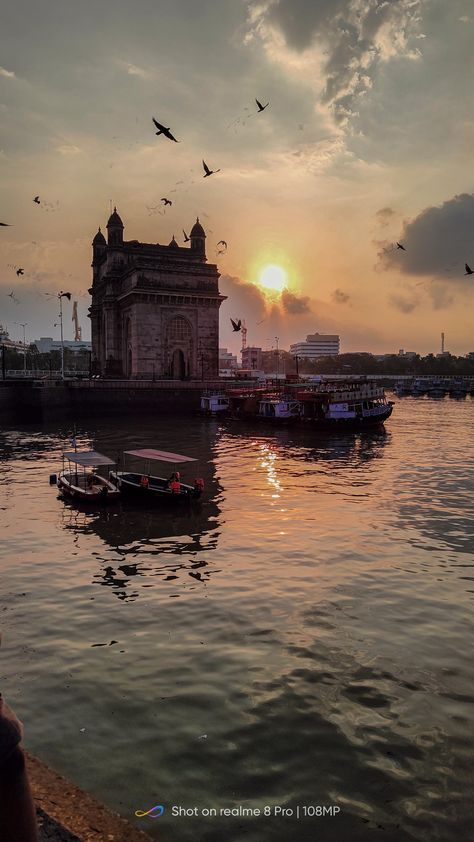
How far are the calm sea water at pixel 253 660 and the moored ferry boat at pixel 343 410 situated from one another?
117ft

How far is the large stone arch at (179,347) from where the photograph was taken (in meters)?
89.9

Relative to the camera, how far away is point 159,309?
3460 inches

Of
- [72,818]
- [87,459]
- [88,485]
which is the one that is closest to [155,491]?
[88,485]

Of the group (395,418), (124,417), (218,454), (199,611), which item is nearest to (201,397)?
(124,417)

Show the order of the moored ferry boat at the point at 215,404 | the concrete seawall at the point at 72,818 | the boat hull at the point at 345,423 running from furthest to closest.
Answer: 1. the moored ferry boat at the point at 215,404
2. the boat hull at the point at 345,423
3. the concrete seawall at the point at 72,818

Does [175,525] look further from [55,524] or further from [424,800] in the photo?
[424,800]

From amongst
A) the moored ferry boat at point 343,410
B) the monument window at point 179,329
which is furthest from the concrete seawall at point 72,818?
the monument window at point 179,329

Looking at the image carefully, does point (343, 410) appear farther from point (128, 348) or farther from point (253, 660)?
point (253, 660)

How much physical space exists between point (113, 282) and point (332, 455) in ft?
217

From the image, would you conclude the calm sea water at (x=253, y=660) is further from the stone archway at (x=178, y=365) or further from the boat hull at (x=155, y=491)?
the stone archway at (x=178, y=365)

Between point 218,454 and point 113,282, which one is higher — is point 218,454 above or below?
below

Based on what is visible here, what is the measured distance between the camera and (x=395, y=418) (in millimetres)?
79438

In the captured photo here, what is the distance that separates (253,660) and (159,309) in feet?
264

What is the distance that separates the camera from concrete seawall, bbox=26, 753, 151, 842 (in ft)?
18.2
